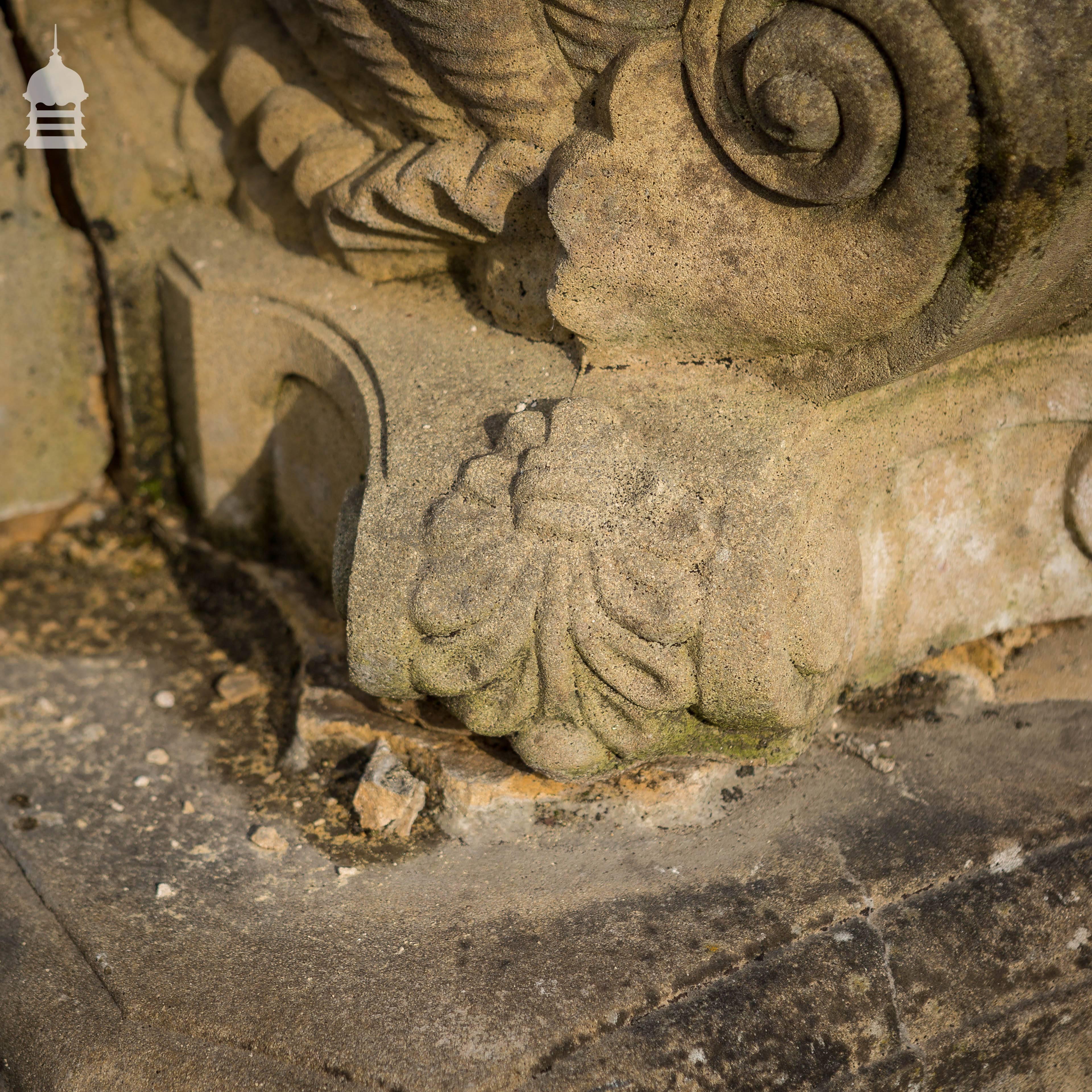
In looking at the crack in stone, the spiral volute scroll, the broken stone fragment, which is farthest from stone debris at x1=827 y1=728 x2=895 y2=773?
the crack in stone

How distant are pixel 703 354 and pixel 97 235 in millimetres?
1578

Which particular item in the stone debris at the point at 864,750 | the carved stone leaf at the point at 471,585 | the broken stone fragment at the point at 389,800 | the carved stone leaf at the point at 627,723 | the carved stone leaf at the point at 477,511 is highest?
the carved stone leaf at the point at 477,511

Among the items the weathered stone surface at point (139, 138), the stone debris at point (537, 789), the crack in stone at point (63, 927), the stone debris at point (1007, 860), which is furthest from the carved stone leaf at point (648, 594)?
the weathered stone surface at point (139, 138)

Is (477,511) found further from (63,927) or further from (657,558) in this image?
(63,927)

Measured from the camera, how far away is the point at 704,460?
1761 mm

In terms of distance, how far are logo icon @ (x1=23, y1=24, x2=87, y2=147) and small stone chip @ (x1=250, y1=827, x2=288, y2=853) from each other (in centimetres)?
165

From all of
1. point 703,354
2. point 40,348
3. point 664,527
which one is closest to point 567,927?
point 664,527

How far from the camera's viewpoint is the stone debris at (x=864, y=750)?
6.73 feet

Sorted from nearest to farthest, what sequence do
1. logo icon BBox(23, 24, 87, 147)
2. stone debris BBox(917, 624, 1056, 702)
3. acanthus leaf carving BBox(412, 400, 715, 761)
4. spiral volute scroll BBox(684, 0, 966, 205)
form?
spiral volute scroll BBox(684, 0, 966, 205) → acanthus leaf carving BBox(412, 400, 715, 761) → stone debris BBox(917, 624, 1056, 702) → logo icon BBox(23, 24, 87, 147)

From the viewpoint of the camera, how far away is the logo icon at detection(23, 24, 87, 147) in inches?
99.2

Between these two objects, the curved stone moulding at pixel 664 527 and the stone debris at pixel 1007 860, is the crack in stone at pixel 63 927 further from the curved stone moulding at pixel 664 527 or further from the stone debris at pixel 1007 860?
the stone debris at pixel 1007 860

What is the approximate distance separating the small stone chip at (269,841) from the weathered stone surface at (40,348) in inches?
52.8

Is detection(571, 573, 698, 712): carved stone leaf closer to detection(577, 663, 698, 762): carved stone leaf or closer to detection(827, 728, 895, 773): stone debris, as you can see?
detection(577, 663, 698, 762): carved stone leaf

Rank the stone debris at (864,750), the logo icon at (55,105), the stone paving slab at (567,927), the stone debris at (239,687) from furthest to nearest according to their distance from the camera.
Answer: the logo icon at (55,105) → the stone debris at (239,687) → the stone debris at (864,750) → the stone paving slab at (567,927)
